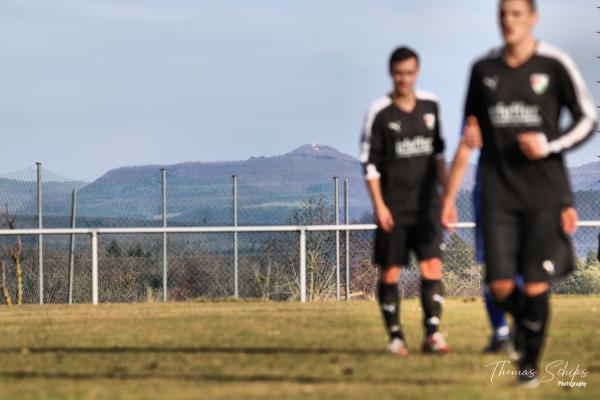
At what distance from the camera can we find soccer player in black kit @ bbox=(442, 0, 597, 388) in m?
7.44

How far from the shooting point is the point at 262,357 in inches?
385

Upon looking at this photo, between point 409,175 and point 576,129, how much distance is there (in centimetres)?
268

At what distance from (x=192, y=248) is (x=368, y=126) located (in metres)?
15.6

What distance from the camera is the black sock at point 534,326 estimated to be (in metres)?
7.49

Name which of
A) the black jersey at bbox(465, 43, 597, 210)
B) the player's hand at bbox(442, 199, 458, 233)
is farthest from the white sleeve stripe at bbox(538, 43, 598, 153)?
the player's hand at bbox(442, 199, 458, 233)

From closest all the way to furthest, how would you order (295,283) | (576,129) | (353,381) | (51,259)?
1. (576,129)
2. (353,381)
3. (295,283)
4. (51,259)

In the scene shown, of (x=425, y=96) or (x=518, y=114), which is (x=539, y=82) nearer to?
(x=518, y=114)

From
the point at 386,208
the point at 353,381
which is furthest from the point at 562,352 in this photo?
the point at 353,381

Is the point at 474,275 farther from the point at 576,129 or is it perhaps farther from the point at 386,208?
the point at 576,129

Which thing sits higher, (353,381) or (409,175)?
(409,175)

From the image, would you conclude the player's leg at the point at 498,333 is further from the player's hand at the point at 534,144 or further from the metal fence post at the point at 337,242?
the metal fence post at the point at 337,242

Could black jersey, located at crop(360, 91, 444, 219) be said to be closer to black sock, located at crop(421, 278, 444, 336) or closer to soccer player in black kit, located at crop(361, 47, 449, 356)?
soccer player in black kit, located at crop(361, 47, 449, 356)

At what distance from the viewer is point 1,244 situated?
1030 inches

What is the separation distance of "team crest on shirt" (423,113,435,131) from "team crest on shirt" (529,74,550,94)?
2.51 m
